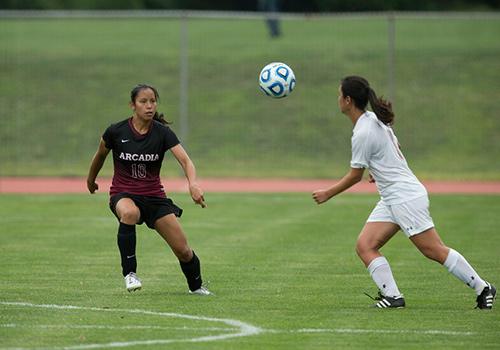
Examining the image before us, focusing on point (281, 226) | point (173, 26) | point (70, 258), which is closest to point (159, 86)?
point (173, 26)

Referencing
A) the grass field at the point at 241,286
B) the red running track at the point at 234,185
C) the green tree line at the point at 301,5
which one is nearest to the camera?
the grass field at the point at 241,286

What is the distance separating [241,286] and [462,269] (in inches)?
92.7

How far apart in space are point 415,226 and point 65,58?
23.5m

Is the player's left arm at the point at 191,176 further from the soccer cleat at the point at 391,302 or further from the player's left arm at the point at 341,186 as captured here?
the soccer cleat at the point at 391,302

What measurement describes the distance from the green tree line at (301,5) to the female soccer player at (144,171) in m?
32.9

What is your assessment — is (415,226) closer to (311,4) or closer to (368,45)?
(368,45)

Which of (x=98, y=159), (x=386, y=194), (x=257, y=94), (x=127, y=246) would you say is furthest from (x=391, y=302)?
(x=257, y=94)

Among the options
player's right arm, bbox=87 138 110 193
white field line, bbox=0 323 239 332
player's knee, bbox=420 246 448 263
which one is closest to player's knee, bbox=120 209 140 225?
player's right arm, bbox=87 138 110 193

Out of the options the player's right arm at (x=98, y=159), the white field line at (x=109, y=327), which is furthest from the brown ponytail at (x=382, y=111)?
the player's right arm at (x=98, y=159)

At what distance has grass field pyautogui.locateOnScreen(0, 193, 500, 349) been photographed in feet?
26.8

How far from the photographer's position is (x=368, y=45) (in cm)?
3184

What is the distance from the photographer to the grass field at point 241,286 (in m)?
8.16

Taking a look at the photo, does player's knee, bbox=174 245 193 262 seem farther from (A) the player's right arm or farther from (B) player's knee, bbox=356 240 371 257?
(B) player's knee, bbox=356 240 371 257

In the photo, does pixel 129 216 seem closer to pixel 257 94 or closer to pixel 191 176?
pixel 191 176
